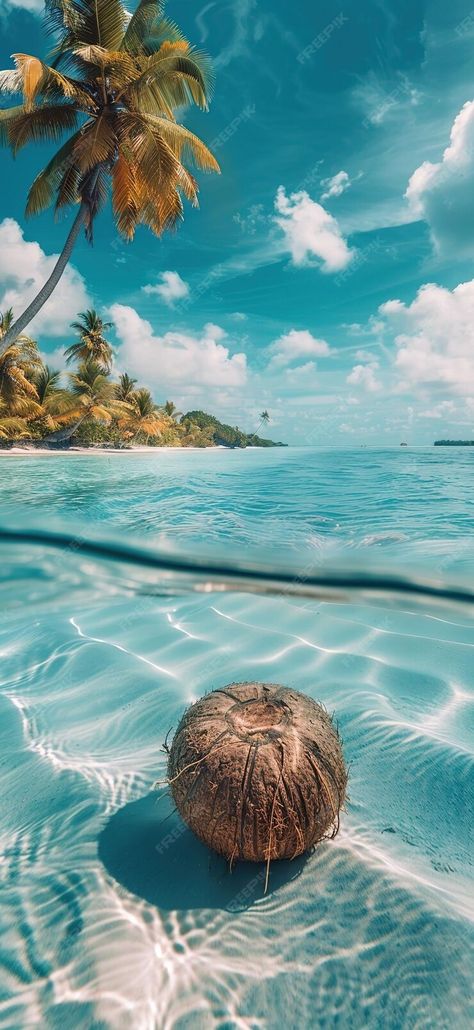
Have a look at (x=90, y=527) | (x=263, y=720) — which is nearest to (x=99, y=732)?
(x=263, y=720)

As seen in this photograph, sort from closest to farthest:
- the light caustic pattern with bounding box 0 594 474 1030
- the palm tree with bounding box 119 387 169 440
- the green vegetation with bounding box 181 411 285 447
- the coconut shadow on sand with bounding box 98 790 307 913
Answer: the light caustic pattern with bounding box 0 594 474 1030 < the coconut shadow on sand with bounding box 98 790 307 913 < the palm tree with bounding box 119 387 169 440 < the green vegetation with bounding box 181 411 285 447

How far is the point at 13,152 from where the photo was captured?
1256cm

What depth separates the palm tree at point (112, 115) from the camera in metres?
11.8

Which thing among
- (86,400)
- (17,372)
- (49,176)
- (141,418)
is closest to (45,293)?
(49,176)

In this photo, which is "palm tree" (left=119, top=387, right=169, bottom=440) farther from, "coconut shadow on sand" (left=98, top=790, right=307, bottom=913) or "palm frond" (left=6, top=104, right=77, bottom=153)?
"coconut shadow on sand" (left=98, top=790, right=307, bottom=913)

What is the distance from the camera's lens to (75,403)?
3650 cm

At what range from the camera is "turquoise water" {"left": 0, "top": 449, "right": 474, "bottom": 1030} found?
1493mm

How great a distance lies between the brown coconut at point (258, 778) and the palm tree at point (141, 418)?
1744 inches

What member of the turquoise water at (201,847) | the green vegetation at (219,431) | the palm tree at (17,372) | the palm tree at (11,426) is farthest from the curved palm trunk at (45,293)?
the green vegetation at (219,431)

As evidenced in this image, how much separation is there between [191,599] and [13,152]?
14234 millimetres

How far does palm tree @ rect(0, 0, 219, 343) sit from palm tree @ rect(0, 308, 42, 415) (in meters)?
17.1

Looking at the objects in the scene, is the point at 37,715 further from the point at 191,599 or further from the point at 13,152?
the point at 13,152

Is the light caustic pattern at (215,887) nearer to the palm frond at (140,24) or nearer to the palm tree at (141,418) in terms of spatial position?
the palm frond at (140,24)

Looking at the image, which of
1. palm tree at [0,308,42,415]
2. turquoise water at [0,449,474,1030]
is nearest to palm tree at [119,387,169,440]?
palm tree at [0,308,42,415]
